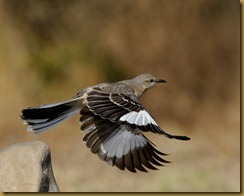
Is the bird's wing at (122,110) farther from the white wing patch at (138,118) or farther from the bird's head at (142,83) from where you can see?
the bird's head at (142,83)

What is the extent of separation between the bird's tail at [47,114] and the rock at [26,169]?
21.4 inches

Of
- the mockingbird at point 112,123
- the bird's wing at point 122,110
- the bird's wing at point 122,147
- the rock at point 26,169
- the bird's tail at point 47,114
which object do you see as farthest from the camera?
the bird's tail at point 47,114

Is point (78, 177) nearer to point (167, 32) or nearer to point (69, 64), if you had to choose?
point (69, 64)

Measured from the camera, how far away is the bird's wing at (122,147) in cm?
555

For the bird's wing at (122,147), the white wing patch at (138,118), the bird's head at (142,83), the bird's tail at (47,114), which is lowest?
the bird's wing at (122,147)

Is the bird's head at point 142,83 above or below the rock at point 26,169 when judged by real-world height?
above

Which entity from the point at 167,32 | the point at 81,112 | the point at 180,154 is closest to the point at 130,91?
the point at 81,112

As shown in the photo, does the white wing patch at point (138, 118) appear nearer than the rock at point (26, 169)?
No

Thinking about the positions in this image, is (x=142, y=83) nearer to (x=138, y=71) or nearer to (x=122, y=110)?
(x=122, y=110)

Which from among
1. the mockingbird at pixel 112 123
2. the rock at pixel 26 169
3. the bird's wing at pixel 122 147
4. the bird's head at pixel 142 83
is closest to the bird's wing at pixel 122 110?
the mockingbird at pixel 112 123

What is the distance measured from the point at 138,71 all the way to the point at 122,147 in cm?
518

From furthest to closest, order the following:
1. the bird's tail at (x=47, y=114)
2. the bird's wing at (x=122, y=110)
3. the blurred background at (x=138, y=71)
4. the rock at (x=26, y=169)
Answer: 1. the blurred background at (x=138, y=71)
2. the bird's tail at (x=47, y=114)
3. the bird's wing at (x=122, y=110)
4. the rock at (x=26, y=169)

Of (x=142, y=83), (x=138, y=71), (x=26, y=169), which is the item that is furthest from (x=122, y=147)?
(x=138, y=71)

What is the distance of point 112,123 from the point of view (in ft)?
18.5
